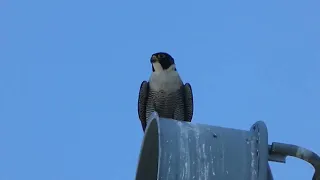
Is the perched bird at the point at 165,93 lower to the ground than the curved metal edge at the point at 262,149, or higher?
higher

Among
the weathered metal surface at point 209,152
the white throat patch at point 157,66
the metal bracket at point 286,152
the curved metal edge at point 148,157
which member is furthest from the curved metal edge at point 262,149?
the white throat patch at point 157,66

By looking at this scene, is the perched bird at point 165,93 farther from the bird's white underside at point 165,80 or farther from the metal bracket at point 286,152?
the metal bracket at point 286,152

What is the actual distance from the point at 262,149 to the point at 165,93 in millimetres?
7875

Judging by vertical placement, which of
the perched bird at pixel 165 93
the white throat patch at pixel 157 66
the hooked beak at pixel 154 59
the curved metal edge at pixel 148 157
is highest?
the hooked beak at pixel 154 59

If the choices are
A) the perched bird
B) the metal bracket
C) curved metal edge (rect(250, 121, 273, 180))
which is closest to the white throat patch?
the perched bird

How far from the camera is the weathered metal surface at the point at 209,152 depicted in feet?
7.14

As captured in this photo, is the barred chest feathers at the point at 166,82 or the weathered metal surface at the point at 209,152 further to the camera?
the barred chest feathers at the point at 166,82

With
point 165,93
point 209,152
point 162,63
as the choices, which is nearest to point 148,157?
point 209,152

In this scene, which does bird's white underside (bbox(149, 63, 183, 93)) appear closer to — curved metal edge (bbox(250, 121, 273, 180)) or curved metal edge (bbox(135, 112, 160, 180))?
curved metal edge (bbox(135, 112, 160, 180))

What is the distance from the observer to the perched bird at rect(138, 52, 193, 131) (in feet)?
33.5

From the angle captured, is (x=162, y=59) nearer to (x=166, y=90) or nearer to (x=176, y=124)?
(x=166, y=90)

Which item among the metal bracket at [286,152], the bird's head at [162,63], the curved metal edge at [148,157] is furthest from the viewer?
the bird's head at [162,63]

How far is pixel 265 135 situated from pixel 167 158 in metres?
0.38

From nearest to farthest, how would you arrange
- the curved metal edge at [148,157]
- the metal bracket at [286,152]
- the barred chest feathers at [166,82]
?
the metal bracket at [286,152], the curved metal edge at [148,157], the barred chest feathers at [166,82]
